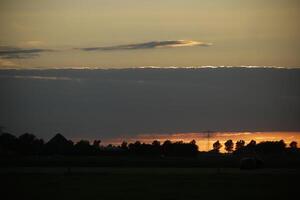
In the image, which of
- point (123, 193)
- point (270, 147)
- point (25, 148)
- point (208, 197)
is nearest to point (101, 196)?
point (123, 193)

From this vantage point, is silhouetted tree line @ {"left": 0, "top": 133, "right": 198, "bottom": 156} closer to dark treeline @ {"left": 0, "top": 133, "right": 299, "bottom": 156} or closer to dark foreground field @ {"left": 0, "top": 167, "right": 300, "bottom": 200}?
dark treeline @ {"left": 0, "top": 133, "right": 299, "bottom": 156}

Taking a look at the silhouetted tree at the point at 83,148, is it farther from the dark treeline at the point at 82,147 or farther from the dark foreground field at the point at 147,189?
the dark foreground field at the point at 147,189

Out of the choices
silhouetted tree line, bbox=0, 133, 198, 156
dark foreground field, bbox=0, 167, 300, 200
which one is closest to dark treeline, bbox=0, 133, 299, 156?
silhouetted tree line, bbox=0, 133, 198, 156

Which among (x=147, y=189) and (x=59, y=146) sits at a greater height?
(x=59, y=146)

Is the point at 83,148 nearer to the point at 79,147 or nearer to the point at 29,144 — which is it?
the point at 79,147

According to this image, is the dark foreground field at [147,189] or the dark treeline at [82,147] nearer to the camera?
the dark foreground field at [147,189]

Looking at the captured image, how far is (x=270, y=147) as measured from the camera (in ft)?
509

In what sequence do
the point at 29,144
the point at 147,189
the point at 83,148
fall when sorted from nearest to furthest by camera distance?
1. the point at 147,189
2. the point at 83,148
3. the point at 29,144

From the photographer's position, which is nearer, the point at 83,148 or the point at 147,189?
the point at 147,189

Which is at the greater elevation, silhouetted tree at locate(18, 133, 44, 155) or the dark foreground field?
silhouetted tree at locate(18, 133, 44, 155)

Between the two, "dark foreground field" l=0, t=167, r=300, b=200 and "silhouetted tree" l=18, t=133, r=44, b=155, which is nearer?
"dark foreground field" l=0, t=167, r=300, b=200

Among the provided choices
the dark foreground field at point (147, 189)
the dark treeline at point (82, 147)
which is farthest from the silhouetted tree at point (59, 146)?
the dark foreground field at point (147, 189)

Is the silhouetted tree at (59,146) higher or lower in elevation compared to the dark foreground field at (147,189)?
higher

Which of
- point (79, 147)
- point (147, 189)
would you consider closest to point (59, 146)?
point (79, 147)
